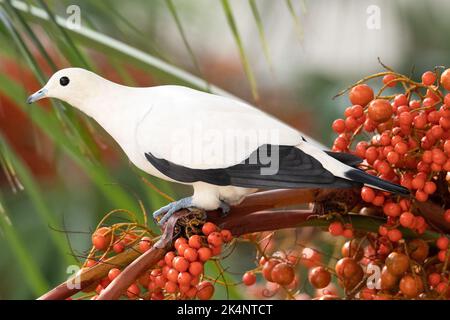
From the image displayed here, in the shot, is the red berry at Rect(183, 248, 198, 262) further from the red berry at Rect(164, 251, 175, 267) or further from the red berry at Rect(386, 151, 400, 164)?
the red berry at Rect(386, 151, 400, 164)

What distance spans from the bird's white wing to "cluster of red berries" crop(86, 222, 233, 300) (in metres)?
0.05

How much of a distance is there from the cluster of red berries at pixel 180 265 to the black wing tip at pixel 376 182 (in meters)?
0.08

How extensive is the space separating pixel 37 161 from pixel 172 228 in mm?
1245

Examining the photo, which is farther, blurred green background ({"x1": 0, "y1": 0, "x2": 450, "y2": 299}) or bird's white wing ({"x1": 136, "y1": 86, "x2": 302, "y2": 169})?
blurred green background ({"x1": 0, "y1": 0, "x2": 450, "y2": 299})

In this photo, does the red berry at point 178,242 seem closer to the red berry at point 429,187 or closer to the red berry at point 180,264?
the red berry at point 180,264

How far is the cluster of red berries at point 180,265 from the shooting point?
0.41 metres

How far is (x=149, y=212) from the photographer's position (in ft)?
4.98

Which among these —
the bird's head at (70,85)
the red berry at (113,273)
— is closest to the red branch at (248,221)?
the red berry at (113,273)

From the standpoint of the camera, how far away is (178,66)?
771mm

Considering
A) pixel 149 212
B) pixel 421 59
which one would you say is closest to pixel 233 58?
pixel 421 59

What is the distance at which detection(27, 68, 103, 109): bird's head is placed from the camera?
0.46 meters

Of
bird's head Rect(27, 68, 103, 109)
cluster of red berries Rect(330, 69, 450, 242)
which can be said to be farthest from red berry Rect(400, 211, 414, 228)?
bird's head Rect(27, 68, 103, 109)
